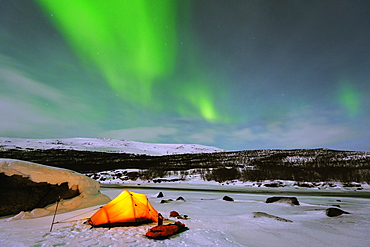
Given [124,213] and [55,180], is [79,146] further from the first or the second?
[124,213]

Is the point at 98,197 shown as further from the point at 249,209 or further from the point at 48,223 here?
the point at 249,209

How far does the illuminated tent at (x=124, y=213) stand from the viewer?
22.7 ft

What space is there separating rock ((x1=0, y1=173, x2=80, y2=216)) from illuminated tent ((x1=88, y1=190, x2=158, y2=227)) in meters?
3.59

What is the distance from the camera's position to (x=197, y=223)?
25.1 feet

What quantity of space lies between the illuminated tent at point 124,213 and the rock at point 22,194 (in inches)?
141

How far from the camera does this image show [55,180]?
9672 millimetres

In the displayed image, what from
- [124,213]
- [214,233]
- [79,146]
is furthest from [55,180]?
[79,146]

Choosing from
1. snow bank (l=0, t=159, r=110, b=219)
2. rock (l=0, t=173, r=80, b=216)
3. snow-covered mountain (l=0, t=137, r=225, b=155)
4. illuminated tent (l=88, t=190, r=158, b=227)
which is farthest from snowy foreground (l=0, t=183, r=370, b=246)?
snow-covered mountain (l=0, t=137, r=225, b=155)

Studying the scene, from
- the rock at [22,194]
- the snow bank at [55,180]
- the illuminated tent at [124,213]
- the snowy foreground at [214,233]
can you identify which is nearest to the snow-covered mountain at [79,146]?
the snow bank at [55,180]

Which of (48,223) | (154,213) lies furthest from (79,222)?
(154,213)

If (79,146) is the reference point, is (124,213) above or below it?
below

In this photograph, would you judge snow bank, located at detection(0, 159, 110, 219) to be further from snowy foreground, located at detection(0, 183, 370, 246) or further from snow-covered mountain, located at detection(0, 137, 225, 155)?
snow-covered mountain, located at detection(0, 137, 225, 155)

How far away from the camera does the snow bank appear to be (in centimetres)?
833

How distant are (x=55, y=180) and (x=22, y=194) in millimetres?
1496
